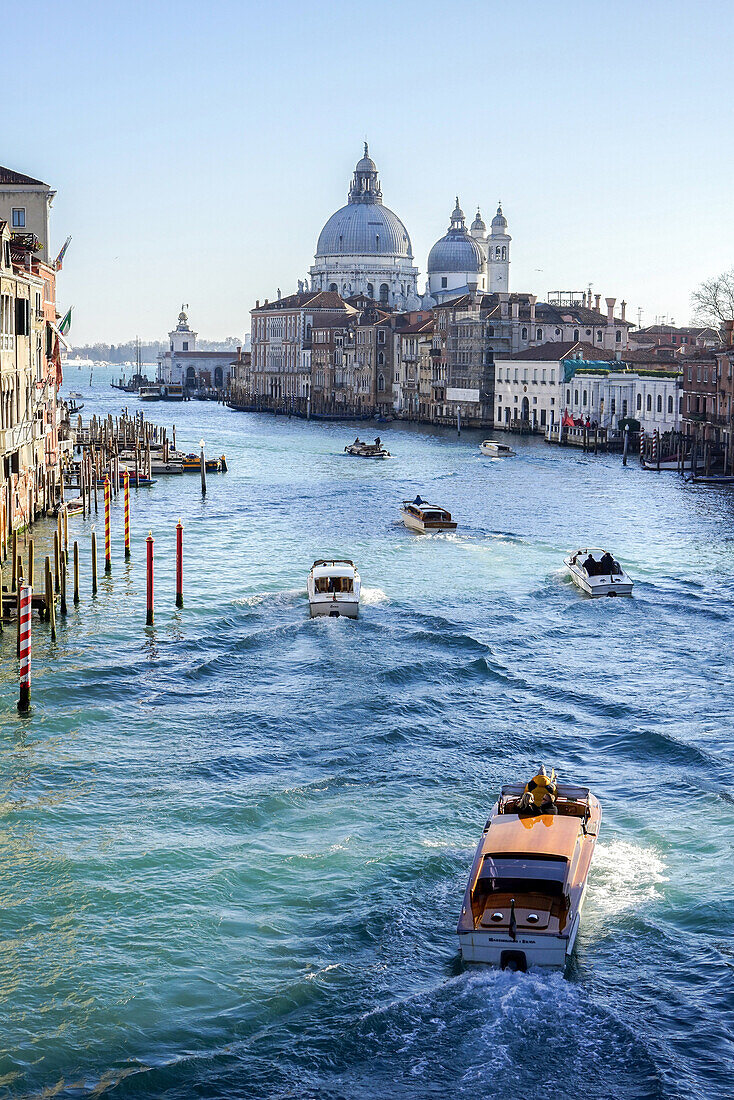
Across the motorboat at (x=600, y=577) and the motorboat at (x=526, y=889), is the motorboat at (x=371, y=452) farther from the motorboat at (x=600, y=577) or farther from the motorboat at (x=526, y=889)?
the motorboat at (x=526, y=889)

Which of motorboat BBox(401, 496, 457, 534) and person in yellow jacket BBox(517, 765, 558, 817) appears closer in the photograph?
person in yellow jacket BBox(517, 765, 558, 817)

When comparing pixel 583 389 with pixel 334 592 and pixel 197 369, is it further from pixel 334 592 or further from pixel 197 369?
pixel 197 369

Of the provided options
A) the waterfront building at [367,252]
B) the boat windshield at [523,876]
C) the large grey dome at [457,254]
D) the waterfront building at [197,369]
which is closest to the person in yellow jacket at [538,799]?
the boat windshield at [523,876]

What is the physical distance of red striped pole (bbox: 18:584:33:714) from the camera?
789 inches

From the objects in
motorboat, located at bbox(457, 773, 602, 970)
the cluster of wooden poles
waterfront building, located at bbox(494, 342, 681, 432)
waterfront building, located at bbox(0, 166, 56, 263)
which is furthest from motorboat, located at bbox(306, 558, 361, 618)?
waterfront building, located at bbox(494, 342, 681, 432)

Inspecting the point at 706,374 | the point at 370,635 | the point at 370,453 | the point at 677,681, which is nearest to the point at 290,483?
the point at 370,453

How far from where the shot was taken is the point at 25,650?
20109 mm

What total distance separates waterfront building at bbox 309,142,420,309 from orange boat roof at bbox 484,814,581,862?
15414cm

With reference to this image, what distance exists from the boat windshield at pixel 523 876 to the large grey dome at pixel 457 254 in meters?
152

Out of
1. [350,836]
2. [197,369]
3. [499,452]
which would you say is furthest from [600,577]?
[197,369]

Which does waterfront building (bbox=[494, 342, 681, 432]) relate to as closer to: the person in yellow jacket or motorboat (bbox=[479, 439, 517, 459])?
motorboat (bbox=[479, 439, 517, 459])

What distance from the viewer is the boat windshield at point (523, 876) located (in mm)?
13594

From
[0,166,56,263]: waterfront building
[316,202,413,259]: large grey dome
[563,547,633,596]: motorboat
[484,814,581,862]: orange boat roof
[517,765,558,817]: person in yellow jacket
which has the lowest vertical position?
[484,814,581,862]: orange boat roof

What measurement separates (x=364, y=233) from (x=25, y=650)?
15336 centimetres
